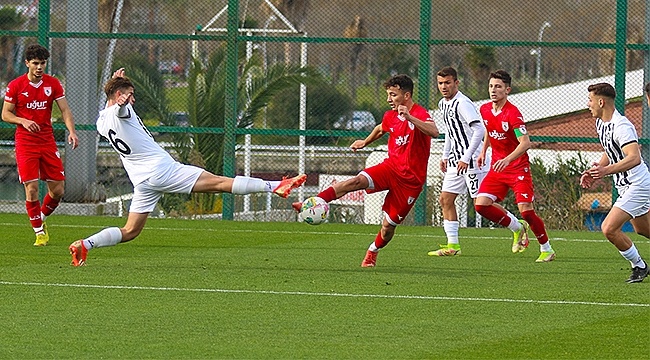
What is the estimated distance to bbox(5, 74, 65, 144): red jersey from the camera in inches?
553

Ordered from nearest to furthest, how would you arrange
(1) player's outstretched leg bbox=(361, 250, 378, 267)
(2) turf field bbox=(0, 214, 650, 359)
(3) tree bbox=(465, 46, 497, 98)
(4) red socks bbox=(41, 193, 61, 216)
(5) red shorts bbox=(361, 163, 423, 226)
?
(2) turf field bbox=(0, 214, 650, 359) < (5) red shorts bbox=(361, 163, 423, 226) < (1) player's outstretched leg bbox=(361, 250, 378, 267) < (4) red socks bbox=(41, 193, 61, 216) < (3) tree bbox=(465, 46, 497, 98)

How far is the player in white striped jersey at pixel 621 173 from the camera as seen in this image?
11070mm

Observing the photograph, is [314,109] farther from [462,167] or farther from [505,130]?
[462,167]

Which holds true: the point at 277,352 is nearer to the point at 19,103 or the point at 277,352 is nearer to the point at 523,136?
the point at 523,136

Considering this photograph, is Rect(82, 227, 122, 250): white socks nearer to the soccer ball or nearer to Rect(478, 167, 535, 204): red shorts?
the soccer ball

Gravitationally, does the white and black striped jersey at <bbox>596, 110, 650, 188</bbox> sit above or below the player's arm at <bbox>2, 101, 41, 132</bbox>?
below

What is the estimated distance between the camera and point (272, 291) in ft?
34.9

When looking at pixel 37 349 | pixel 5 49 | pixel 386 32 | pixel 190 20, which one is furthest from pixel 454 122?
pixel 5 49

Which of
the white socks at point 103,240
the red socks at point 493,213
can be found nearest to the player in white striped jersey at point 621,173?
the red socks at point 493,213

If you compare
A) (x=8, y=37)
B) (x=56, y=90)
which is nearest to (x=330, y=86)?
(x=8, y=37)

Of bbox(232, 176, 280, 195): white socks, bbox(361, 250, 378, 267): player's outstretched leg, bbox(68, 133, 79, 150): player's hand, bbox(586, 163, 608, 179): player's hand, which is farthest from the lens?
bbox(68, 133, 79, 150): player's hand

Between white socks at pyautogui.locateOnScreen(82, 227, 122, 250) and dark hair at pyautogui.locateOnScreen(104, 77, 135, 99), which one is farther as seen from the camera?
white socks at pyautogui.locateOnScreen(82, 227, 122, 250)

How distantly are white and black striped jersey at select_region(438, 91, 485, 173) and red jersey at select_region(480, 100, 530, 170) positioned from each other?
0.12 meters

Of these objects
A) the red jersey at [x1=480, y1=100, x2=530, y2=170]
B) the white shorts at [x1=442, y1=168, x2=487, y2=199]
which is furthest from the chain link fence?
the red jersey at [x1=480, y1=100, x2=530, y2=170]
